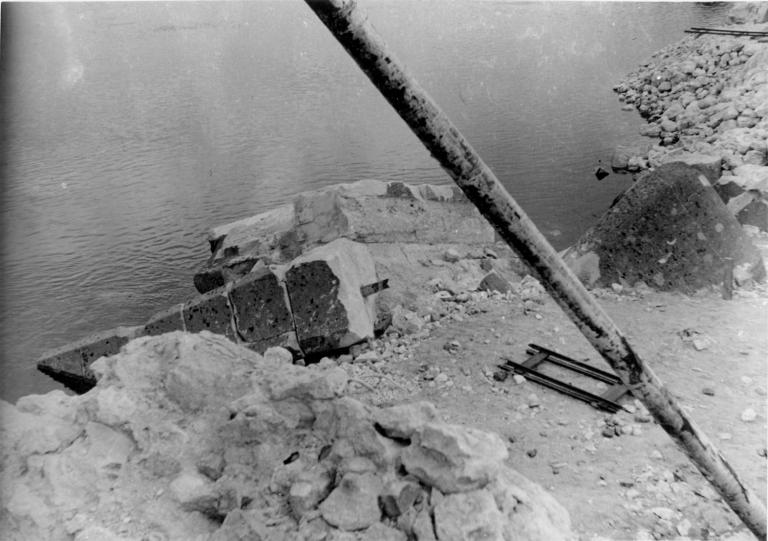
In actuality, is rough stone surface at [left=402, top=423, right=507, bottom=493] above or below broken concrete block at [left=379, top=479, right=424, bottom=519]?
above

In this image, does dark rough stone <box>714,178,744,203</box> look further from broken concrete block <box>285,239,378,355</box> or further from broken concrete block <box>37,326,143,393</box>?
broken concrete block <box>37,326,143,393</box>

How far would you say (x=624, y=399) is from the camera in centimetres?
461

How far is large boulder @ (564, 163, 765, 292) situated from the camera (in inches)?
245

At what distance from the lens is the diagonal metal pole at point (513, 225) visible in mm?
1764

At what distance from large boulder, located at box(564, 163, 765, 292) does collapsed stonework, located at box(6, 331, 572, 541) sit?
168 inches

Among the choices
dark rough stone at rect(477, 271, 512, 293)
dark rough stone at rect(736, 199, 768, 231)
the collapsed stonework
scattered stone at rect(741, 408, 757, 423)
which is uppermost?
the collapsed stonework

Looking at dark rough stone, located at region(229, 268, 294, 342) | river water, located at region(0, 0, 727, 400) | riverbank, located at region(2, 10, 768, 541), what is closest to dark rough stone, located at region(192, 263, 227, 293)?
river water, located at region(0, 0, 727, 400)

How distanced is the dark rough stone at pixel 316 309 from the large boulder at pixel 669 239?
2.91 metres

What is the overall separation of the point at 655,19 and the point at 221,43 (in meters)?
17.2


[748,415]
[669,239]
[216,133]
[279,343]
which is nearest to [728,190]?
[669,239]

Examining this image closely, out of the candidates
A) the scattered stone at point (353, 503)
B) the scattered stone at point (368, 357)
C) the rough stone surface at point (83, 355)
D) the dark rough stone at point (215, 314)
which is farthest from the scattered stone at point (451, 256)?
the scattered stone at point (353, 503)

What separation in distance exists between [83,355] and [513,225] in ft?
19.6

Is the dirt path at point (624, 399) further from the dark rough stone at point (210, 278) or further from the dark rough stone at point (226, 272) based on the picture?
the dark rough stone at point (210, 278)

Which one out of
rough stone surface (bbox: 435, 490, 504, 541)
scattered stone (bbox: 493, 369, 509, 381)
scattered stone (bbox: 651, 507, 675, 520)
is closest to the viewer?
rough stone surface (bbox: 435, 490, 504, 541)
